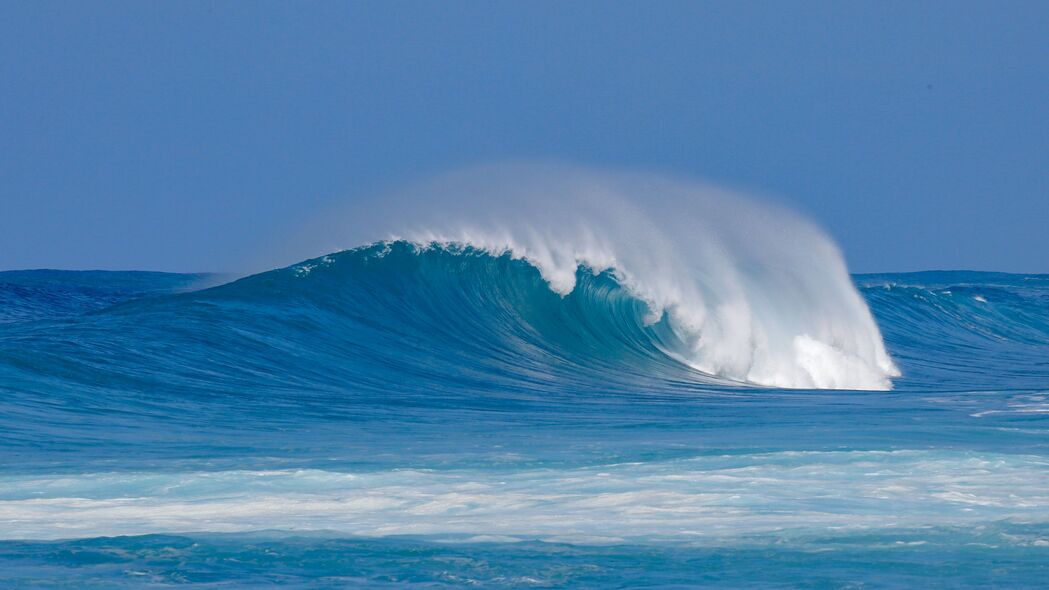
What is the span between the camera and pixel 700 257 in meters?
15.7

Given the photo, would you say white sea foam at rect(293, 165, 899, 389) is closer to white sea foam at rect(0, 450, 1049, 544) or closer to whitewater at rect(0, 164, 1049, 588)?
whitewater at rect(0, 164, 1049, 588)

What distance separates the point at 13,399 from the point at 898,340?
14.4 metres

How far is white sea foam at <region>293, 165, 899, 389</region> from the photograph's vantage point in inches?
547

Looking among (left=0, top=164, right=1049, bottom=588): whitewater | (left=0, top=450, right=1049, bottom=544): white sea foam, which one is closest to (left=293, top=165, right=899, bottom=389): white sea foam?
(left=0, top=164, right=1049, bottom=588): whitewater

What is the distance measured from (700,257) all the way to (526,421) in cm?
763

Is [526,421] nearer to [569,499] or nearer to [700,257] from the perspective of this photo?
[569,499]

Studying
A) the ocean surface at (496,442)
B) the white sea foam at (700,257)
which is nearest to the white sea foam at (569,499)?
the ocean surface at (496,442)

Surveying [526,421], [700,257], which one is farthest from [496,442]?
[700,257]

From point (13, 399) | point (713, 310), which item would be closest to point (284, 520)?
point (13, 399)

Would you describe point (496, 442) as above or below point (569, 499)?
above

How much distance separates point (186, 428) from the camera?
310 inches

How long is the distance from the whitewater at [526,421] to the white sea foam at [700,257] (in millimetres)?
49

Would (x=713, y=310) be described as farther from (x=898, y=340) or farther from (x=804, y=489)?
(x=804, y=489)

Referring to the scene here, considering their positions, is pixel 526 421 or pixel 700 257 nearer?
pixel 526 421
